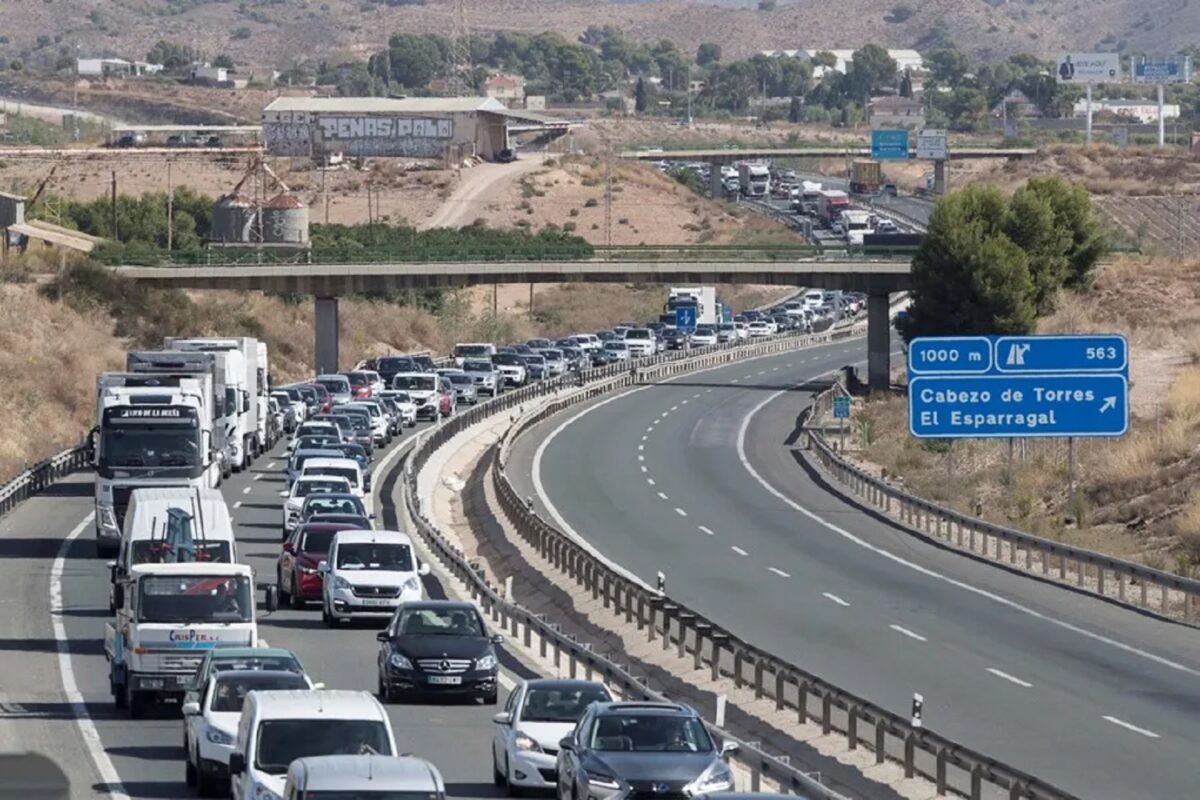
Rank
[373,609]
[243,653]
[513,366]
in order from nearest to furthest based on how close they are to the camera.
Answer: [243,653]
[373,609]
[513,366]

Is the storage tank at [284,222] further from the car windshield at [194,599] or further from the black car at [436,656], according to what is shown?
the car windshield at [194,599]

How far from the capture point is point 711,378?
355 ft

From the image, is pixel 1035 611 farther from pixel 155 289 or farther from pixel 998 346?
pixel 155 289

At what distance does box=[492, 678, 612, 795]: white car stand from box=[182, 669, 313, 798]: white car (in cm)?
189

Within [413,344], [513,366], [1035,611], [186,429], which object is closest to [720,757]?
[1035,611]

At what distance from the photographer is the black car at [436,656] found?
28.5 metres

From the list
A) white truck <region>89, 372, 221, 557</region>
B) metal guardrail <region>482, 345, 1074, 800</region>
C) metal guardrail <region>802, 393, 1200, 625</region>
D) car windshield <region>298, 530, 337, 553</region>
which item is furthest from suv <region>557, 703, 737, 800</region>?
white truck <region>89, 372, 221, 557</region>

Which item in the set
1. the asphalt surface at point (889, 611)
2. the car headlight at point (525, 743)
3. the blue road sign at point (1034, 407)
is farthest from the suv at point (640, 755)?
the blue road sign at point (1034, 407)

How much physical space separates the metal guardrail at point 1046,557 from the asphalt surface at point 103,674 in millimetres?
11185

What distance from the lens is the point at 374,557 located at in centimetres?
Answer: 3656

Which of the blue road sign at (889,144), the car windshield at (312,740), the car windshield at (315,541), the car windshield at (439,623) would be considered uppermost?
the blue road sign at (889,144)

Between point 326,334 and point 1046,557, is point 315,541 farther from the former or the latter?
point 326,334

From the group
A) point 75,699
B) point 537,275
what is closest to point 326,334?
point 537,275

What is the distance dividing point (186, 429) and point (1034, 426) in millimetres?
14435
